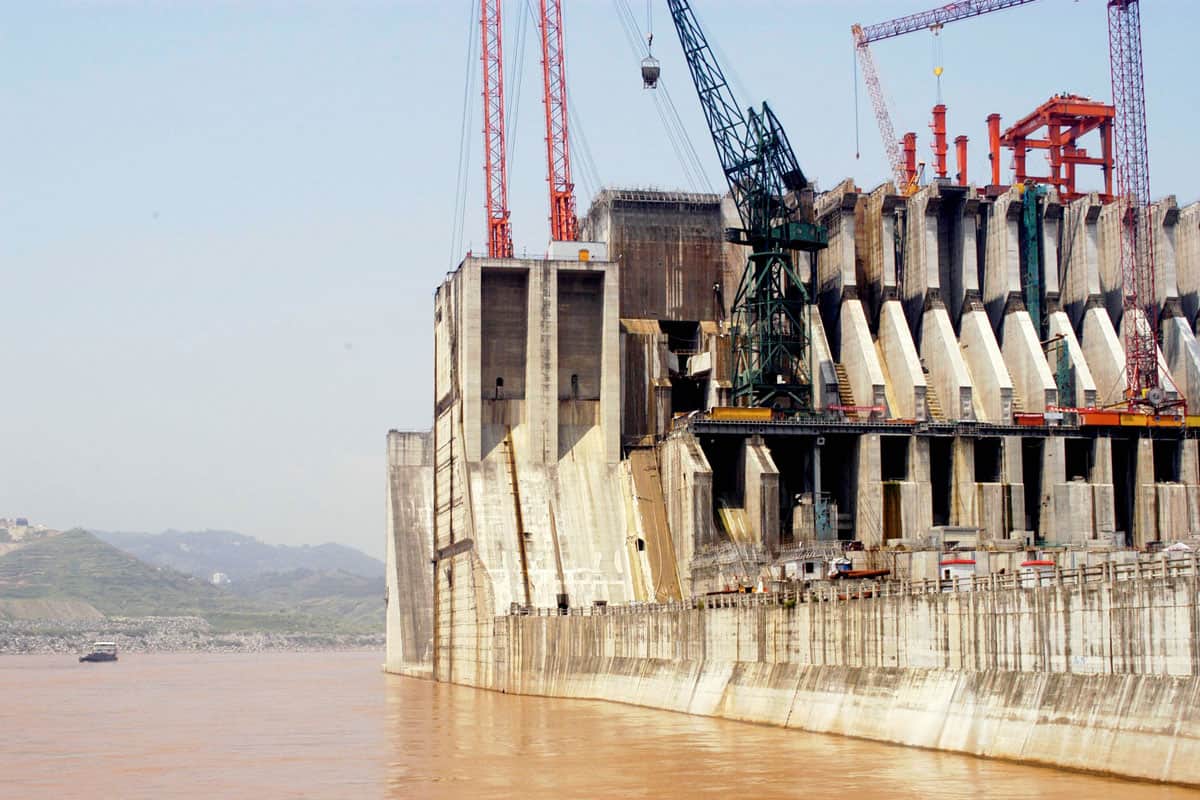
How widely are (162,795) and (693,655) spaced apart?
31.5 m

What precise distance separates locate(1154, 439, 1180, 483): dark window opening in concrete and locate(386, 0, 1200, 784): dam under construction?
187mm

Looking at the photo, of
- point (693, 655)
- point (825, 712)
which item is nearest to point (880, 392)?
point (693, 655)

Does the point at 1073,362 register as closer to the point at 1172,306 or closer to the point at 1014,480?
the point at 1172,306

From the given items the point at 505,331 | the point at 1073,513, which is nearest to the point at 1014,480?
the point at 1073,513

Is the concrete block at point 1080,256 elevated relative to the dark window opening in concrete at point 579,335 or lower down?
elevated

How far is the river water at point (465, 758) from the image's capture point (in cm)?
4819

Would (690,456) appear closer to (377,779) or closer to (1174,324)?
(1174,324)

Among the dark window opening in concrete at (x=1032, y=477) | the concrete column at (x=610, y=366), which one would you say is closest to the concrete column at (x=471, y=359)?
the concrete column at (x=610, y=366)

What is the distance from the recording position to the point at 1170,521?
4215 inches

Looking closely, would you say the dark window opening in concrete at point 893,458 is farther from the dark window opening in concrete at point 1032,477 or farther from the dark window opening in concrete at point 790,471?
the dark window opening in concrete at point 1032,477

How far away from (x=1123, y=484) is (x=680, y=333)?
3297cm

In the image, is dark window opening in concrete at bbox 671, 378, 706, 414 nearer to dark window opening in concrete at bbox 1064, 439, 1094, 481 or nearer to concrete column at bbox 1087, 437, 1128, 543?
dark window opening in concrete at bbox 1064, 439, 1094, 481

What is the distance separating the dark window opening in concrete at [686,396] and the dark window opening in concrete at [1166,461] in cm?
3146

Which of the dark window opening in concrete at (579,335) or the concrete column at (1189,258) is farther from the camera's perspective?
the concrete column at (1189,258)
